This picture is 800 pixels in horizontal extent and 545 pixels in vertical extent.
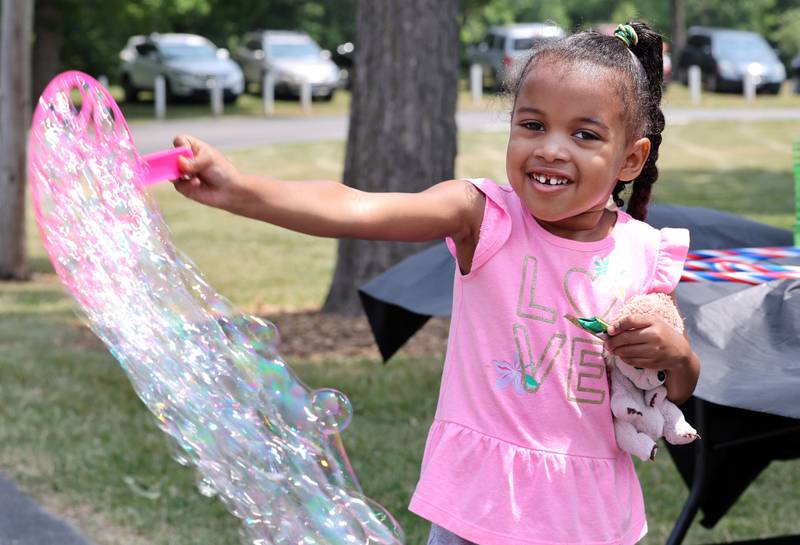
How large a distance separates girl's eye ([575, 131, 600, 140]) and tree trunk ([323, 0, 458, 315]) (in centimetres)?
508

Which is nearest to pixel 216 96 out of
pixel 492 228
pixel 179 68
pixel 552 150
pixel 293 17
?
pixel 179 68

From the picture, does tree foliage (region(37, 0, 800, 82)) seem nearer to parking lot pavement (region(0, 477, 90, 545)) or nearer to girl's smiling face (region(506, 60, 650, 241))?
parking lot pavement (region(0, 477, 90, 545))

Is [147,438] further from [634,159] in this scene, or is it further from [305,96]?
[305,96]

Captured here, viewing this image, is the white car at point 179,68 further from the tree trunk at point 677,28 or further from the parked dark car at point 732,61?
the tree trunk at point 677,28

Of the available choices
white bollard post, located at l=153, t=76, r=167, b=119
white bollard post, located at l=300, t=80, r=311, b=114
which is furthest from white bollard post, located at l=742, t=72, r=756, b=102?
white bollard post, located at l=153, t=76, r=167, b=119

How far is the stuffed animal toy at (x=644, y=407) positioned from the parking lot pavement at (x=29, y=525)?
250 cm

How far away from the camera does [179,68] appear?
29484 millimetres

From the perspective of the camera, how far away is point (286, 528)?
103 inches

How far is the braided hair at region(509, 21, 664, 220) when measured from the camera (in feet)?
7.95

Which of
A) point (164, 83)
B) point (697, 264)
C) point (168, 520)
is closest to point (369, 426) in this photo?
point (168, 520)

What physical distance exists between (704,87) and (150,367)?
31.8m

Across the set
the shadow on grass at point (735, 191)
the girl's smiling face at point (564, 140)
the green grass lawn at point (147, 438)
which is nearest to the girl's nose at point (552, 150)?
the girl's smiling face at point (564, 140)

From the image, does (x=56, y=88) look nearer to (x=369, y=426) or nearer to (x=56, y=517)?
(x=56, y=517)

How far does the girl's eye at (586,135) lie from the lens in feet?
7.77
